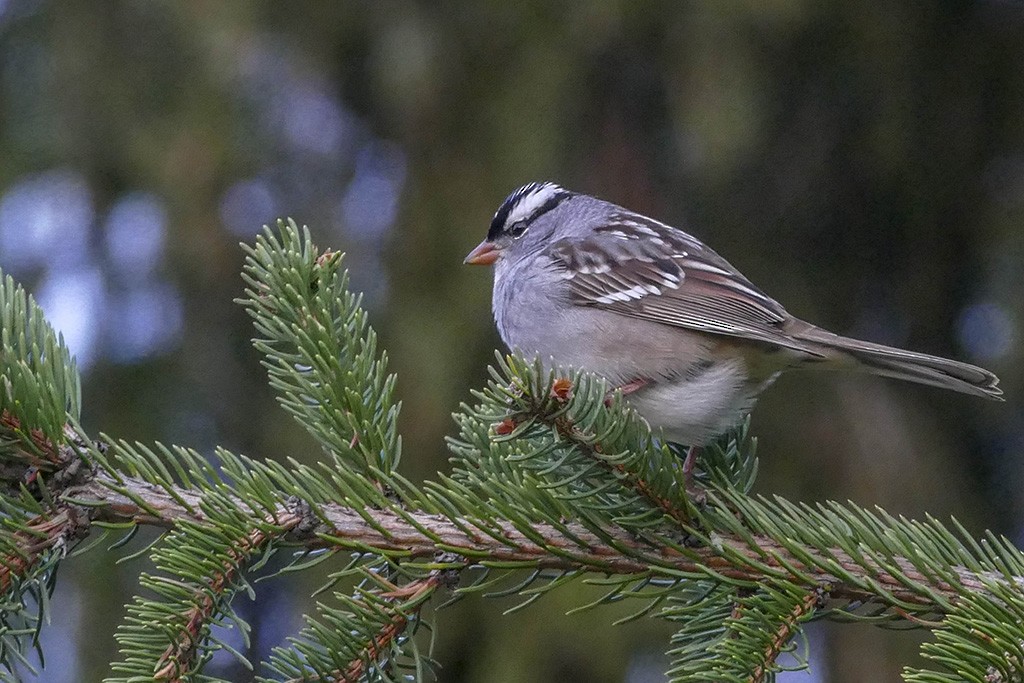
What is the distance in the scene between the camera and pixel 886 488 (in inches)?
153

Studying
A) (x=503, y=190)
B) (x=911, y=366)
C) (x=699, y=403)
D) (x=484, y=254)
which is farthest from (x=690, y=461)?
(x=503, y=190)

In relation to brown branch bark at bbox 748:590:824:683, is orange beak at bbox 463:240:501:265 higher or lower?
higher

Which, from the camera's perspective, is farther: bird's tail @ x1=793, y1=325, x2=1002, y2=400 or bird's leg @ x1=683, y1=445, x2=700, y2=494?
bird's tail @ x1=793, y1=325, x2=1002, y2=400

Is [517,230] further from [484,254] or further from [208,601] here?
[208,601]

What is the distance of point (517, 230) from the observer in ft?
11.8

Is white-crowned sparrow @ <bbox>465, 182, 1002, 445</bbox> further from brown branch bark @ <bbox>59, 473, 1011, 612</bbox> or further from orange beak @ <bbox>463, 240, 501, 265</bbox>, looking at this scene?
brown branch bark @ <bbox>59, 473, 1011, 612</bbox>

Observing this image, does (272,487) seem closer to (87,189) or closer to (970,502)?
(87,189)

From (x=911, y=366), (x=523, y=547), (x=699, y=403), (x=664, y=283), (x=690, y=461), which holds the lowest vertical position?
(x=523, y=547)

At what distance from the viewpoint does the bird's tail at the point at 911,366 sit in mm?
2486

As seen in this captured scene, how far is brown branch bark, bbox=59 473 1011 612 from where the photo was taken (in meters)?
1.78

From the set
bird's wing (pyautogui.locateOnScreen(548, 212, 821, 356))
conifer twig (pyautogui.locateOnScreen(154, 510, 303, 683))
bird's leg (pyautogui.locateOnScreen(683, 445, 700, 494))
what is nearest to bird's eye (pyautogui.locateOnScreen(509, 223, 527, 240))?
bird's wing (pyautogui.locateOnScreen(548, 212, 821, 356))

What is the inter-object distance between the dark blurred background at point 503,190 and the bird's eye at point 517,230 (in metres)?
0.30

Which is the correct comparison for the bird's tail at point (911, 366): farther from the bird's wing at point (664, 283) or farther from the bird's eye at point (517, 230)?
the bird's eye at point (517, 230)

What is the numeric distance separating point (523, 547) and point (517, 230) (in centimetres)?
191
